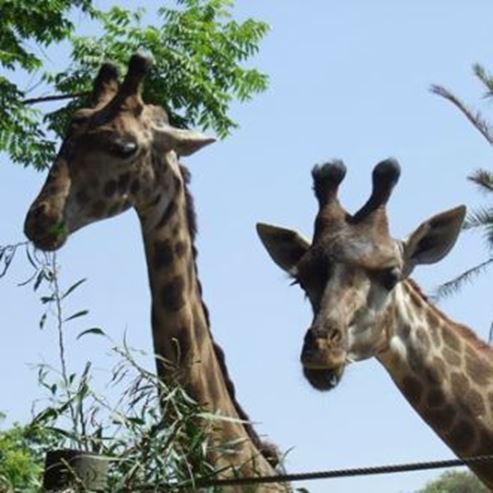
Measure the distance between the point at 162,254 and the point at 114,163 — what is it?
661 mm

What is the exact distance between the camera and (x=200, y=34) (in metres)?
14.5

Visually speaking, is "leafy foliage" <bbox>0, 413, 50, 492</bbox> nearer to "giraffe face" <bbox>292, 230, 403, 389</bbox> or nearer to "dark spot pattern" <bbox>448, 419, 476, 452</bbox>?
"giraffe face" <bbox>292, 230, 403, 389</bbox>

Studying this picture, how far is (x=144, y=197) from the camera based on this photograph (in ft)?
28.1

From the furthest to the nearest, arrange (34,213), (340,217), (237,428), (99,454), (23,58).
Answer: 1. (23,58)
2. (340,217)
3. (34,213)
4. (237,428)
5. (99,454)

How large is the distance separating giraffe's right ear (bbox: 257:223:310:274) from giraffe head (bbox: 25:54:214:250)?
750mm

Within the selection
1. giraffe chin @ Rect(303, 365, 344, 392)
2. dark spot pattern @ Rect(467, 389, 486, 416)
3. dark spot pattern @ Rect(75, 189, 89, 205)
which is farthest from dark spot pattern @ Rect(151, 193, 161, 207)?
dark spot pattern @ Rect(467, 389, 486, 416)

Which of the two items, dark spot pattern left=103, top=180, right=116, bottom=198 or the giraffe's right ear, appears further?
the giraffe's right ear

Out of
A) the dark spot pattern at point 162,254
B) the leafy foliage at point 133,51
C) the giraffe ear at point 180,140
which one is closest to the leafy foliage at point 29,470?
the dark spot pattern at point 162,254

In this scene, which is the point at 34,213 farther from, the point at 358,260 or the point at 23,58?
the point at 23,58

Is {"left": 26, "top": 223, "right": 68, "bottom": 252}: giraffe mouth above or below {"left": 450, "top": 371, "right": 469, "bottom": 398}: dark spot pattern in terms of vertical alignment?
above

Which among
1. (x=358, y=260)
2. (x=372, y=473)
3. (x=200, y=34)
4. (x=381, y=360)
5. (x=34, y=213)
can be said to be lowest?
(x=372, y=473)

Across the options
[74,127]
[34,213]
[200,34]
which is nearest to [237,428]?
[34,213]

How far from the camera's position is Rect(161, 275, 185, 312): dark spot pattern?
26.7 ft

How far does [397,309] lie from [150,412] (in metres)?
4.14
